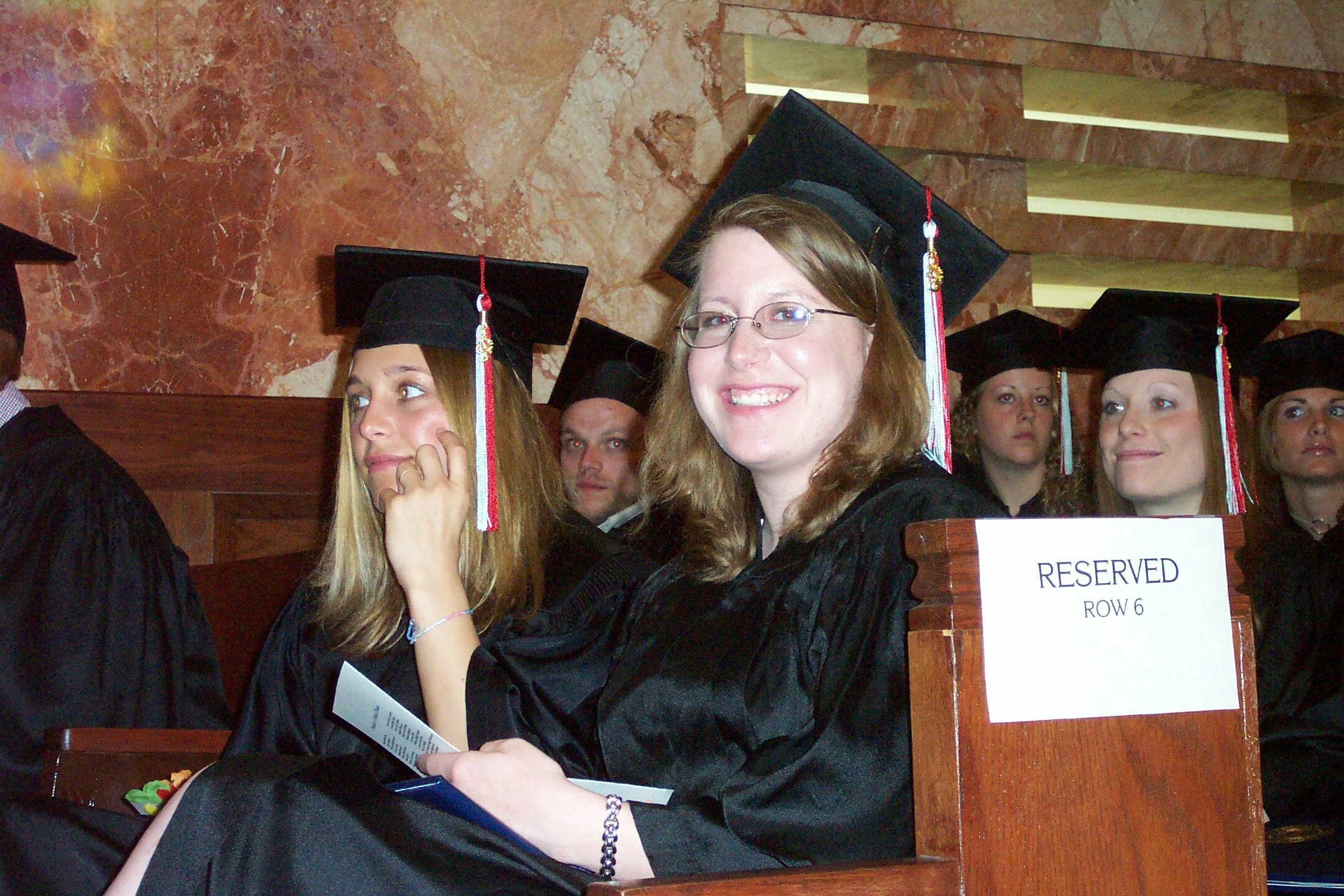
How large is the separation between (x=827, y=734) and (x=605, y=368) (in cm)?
311

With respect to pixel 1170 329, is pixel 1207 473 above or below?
below

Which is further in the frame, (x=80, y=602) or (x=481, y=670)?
(x=80, y=602)

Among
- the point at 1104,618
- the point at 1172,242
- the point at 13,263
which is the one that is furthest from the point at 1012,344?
the point at 1104,618

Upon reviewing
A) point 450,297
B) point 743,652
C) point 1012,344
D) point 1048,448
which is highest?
point 1012,344

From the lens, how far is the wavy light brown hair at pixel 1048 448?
470cm

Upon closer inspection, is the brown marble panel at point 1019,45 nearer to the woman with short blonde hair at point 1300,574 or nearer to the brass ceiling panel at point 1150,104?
the brass ceiling panel at point 1150,104

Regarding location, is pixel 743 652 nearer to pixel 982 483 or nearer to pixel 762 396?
pixel 762 396

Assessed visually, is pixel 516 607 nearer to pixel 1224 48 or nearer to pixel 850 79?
pixel 850 79

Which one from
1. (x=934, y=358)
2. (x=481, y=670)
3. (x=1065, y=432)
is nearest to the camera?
(x=934, y=358)

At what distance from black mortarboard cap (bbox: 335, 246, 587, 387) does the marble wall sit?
6.67 feet

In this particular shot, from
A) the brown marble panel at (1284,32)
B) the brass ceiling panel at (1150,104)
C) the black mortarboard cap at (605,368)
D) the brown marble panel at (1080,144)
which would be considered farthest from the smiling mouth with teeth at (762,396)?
the brown marble panel at (1284,32)

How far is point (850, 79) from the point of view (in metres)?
5.83

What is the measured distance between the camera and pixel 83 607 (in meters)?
3.35

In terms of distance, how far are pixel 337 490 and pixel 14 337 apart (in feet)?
5.62
